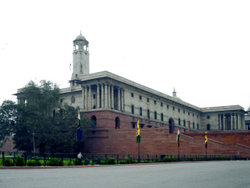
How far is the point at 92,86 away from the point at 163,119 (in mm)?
22811

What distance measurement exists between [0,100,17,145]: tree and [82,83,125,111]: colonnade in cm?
1204

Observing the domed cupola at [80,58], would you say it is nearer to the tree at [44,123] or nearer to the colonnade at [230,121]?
the tree at [44,123]

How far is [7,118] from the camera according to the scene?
49.2 metres

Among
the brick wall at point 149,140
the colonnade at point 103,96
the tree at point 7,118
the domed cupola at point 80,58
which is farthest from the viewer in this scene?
the domed cupola at point 80,58

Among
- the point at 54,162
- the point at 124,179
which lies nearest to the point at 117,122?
the point at 54,162

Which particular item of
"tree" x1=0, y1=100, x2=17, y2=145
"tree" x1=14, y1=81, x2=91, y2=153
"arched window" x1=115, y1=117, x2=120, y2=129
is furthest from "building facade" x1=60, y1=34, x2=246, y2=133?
"tree" x1=0, y1=100, x2=17, y2=145

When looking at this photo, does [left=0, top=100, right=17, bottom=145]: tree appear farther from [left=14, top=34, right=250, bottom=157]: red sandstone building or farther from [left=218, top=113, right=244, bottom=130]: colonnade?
[left=218, top=113, right=244, bottom=130]: colonnade

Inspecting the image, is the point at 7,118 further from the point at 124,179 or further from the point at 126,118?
the point at 124,179

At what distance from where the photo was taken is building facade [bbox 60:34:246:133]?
52125 mm

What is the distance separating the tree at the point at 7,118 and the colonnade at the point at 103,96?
12.0 m

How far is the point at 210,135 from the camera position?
5378 centimetres

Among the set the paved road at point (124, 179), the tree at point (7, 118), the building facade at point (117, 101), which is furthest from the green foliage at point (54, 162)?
the tree at point (7, 118)

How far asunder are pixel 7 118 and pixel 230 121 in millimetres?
64876

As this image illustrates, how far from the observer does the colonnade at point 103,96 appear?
170 ft
